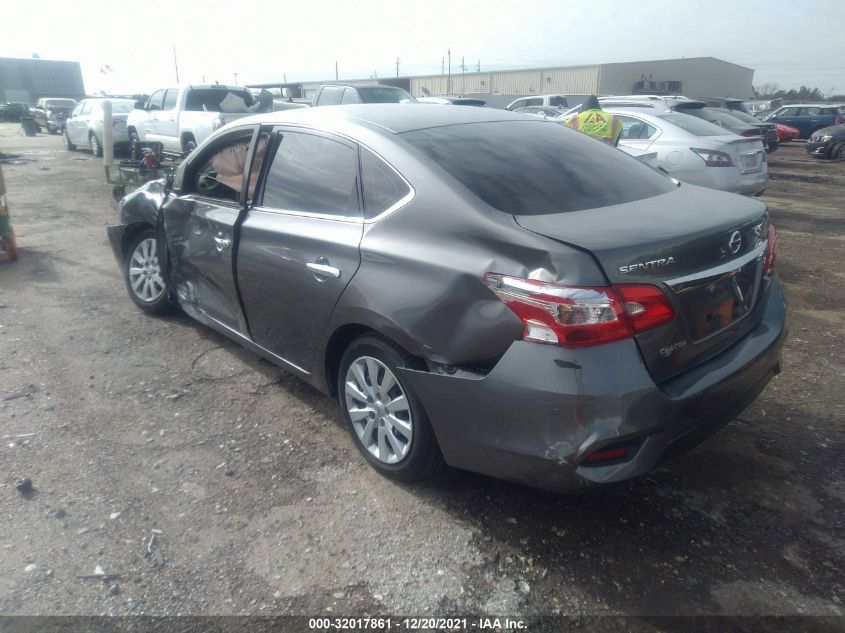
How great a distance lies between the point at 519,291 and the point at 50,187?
13064 mm

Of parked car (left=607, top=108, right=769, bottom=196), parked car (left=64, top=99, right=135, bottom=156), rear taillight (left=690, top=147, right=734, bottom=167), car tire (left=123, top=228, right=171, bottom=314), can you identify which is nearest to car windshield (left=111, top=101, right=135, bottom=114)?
parked car (left=64, top=99, right=135, bottom=156)

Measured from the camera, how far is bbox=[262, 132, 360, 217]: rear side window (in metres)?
3.24

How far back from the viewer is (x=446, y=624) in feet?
7.72

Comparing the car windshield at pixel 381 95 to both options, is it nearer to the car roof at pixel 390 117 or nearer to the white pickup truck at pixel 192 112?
the white pickup truck at pixel 192 112

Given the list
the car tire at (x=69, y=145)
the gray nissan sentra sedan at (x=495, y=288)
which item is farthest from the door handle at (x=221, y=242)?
the car tire at (x=69, y=145)

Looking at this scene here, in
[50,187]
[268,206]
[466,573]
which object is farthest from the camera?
[50,187]

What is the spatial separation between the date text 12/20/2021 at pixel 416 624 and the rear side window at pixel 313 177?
1.78m

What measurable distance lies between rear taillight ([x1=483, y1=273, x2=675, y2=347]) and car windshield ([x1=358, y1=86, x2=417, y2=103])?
12.5m

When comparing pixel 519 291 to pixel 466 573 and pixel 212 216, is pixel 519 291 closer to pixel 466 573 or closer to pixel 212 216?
pixel 466 573

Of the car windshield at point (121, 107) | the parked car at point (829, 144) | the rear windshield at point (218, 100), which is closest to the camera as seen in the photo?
the rear windshield at point (218, 100)

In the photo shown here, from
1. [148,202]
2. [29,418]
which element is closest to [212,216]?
[148,202]

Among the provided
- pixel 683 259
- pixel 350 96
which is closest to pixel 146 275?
pixel 683 259

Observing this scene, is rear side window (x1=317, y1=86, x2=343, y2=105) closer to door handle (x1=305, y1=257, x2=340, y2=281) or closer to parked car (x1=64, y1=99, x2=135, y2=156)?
parked car (x1=64, y1=99, x2=135, y2=156)

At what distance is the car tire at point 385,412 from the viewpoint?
286 cm
